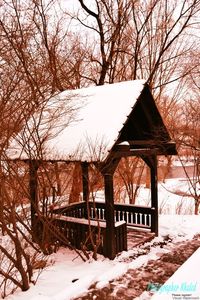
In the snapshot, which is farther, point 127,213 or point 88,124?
point 127,213

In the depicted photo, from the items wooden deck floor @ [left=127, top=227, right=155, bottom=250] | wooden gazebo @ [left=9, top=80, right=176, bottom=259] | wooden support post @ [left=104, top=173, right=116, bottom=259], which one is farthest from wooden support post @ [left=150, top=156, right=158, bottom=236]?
wooden support post @ [left=104, top=173, right=116, bottom=259]

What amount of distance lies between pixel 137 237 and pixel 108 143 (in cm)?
341

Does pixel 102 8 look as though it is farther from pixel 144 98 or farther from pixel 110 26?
pixel 144 98

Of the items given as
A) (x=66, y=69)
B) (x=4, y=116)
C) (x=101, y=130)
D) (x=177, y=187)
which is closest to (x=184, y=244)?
(x=101, y=130)

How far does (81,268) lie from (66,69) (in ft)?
32.7

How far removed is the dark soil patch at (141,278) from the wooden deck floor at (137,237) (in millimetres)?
810

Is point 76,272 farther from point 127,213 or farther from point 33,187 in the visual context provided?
point 127,213

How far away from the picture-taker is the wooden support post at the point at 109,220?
A: 25.3ft

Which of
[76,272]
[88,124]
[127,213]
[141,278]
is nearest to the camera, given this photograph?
[141,278]

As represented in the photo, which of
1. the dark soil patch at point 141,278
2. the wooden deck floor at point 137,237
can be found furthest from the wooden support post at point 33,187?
the wooden deck floor at point 137,237

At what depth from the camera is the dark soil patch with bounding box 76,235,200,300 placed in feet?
20.0

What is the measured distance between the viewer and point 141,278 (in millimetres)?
6773

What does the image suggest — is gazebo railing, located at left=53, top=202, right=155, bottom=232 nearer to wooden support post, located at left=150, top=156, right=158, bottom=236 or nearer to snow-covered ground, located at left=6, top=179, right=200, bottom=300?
wooden support post, located at left=150, top=156, right=158, bottom=236

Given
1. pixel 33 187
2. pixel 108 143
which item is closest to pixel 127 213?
pixel 33 187
